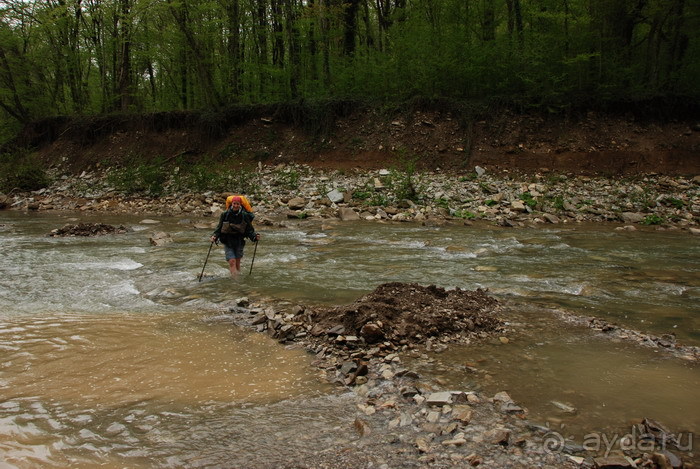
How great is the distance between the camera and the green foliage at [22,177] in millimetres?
22094

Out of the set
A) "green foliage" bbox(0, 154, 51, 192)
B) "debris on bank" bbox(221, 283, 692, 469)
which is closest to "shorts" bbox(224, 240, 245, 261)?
"debris on bank" bbox(221, 283, 692, 469)

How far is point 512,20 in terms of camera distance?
22.2 meters

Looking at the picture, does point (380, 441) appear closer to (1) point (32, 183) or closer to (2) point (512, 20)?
(2) point (512, 20)

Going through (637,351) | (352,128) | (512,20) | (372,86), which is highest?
(512,20)

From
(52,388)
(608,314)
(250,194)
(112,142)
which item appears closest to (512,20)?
(250,194)

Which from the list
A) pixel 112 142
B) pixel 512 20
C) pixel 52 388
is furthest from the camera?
pixel 112 142

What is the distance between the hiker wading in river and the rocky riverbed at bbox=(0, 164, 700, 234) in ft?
21.7

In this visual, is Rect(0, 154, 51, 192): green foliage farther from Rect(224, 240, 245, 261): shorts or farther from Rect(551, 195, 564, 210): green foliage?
Rect(551, 195, 564, 210): green foliage

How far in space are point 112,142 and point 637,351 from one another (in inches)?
1072

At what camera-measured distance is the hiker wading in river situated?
8453 mm

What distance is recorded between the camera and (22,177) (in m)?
22.2

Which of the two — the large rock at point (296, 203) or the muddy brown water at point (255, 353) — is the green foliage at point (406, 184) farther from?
the muddy brown water at point (255, 353)

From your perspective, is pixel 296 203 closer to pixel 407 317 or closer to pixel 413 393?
pixel 407 317

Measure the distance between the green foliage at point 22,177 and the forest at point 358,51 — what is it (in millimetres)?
5792
